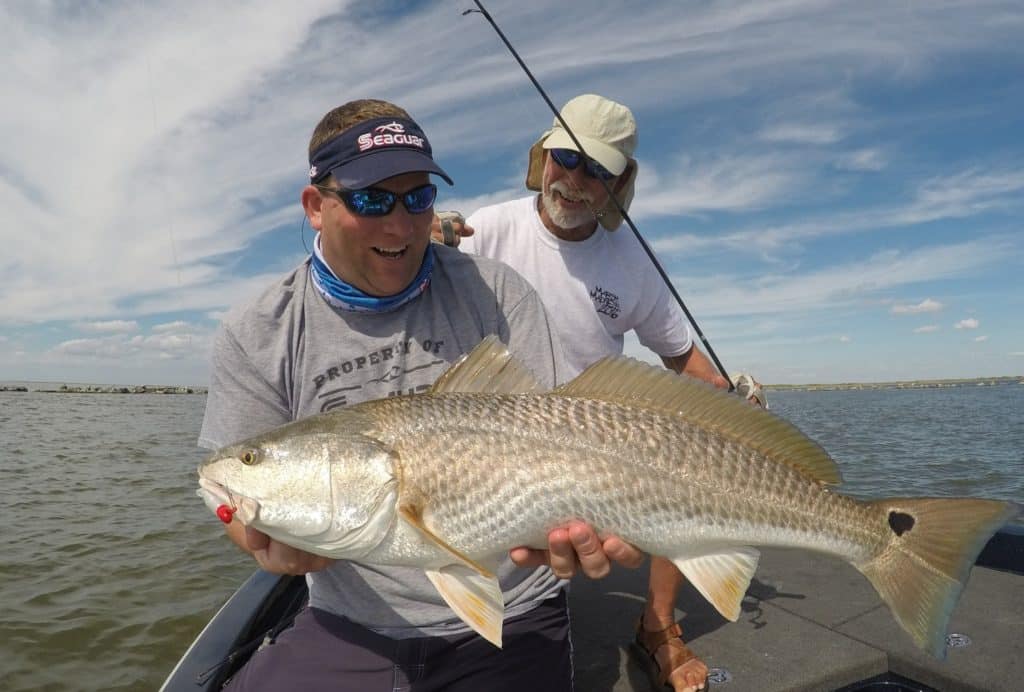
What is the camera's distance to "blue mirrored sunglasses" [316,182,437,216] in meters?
2.68

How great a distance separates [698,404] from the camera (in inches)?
98.7

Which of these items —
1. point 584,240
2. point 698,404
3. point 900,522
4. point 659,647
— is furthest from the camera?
point 584,240

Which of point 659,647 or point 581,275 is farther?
point 581,275

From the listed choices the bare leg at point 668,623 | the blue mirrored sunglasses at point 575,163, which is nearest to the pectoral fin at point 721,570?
the bare leg at point 668,623

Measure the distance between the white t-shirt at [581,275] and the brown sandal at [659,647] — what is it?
1.58 meters

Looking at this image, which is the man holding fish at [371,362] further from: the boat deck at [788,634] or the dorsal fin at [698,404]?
the boat deck at [788,634]

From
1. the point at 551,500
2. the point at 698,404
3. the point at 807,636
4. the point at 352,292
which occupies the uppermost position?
the point at 352,292

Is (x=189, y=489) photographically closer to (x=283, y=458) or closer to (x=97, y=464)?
(x=97, y=464)

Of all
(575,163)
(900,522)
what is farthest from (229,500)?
(575,163)

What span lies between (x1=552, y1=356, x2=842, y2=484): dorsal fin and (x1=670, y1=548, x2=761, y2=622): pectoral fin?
380 millimetres

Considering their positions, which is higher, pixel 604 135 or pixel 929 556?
→ pixel 604 135

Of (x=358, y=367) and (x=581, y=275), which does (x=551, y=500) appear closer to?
(x=358, y=367)

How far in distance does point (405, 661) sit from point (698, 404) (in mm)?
1563

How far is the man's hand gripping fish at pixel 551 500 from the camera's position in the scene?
2.26 meters
